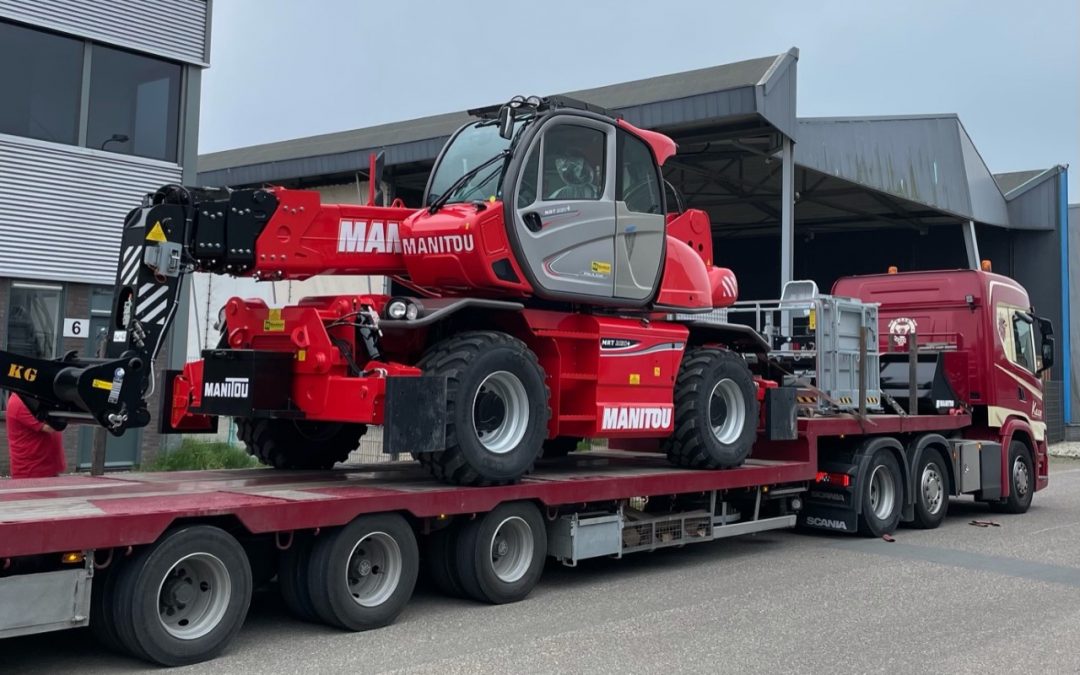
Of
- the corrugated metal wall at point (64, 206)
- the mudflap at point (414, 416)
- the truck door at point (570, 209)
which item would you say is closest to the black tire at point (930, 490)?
the truck door at point (570, 209)

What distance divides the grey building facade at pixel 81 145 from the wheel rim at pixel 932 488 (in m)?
11.0

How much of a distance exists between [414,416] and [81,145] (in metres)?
10.8

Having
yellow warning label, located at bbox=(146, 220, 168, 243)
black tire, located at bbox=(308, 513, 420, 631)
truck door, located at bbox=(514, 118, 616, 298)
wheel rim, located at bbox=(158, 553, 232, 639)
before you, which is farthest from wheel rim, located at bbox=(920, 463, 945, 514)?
yellow warning label, located at bbox=(146, 220, 168, 243)

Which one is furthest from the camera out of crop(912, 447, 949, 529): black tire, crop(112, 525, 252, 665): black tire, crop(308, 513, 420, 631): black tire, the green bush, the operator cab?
the green bush

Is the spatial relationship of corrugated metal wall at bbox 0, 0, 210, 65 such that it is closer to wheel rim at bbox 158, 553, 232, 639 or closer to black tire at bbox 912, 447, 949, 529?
wheel rim at bbox 158, 553, 232, 639

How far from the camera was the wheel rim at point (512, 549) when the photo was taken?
322 inches

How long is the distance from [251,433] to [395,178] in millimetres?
→ 17884

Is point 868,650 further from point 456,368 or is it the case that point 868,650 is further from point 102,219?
point 102,219

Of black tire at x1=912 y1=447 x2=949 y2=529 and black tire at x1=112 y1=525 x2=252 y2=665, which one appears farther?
black tire at x1=912 y1=447 x2=949 y2=529

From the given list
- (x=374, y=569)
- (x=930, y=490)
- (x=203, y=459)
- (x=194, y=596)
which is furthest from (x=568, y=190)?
(x=203, y=459)

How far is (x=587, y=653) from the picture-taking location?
6691 millimetres

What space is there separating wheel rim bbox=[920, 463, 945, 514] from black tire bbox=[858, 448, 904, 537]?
0.63m

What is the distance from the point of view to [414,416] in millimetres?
7355

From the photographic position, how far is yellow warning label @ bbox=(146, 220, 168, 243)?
736cm
